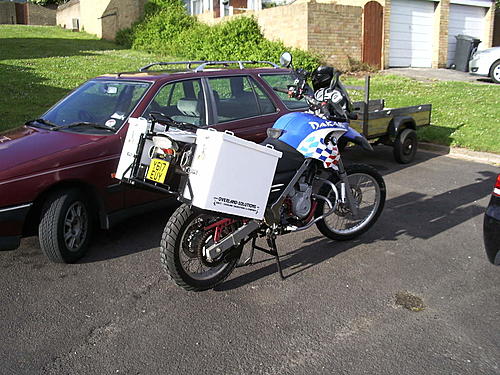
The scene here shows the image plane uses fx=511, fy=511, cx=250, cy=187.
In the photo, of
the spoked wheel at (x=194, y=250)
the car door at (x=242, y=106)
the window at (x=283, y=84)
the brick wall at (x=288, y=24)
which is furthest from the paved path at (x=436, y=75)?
the spoked wheel at (x=194, y=250)

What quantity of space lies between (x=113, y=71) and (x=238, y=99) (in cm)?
978

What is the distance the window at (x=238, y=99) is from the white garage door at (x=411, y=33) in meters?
13.7

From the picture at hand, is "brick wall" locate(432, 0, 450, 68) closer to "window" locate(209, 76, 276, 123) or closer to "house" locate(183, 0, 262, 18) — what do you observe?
"house" locate(183, 0, 262, 18)

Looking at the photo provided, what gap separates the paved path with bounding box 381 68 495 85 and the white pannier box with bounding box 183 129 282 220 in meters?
14.0

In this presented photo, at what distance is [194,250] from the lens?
3.74 metres

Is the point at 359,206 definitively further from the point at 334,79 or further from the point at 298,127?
the point at 334,79

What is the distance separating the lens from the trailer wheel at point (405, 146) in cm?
797

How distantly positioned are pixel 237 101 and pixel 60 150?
2106mm

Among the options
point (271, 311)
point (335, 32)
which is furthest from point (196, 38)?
point (271, 311)

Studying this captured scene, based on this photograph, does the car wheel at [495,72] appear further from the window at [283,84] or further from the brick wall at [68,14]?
the brick wall at [68,14]

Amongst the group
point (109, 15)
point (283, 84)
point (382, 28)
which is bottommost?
point (283, 84)

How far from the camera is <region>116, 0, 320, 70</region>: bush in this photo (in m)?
16.5

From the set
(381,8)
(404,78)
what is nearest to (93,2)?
(381,8)

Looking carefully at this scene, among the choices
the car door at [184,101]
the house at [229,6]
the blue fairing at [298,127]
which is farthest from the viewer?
the house at [229,6]
